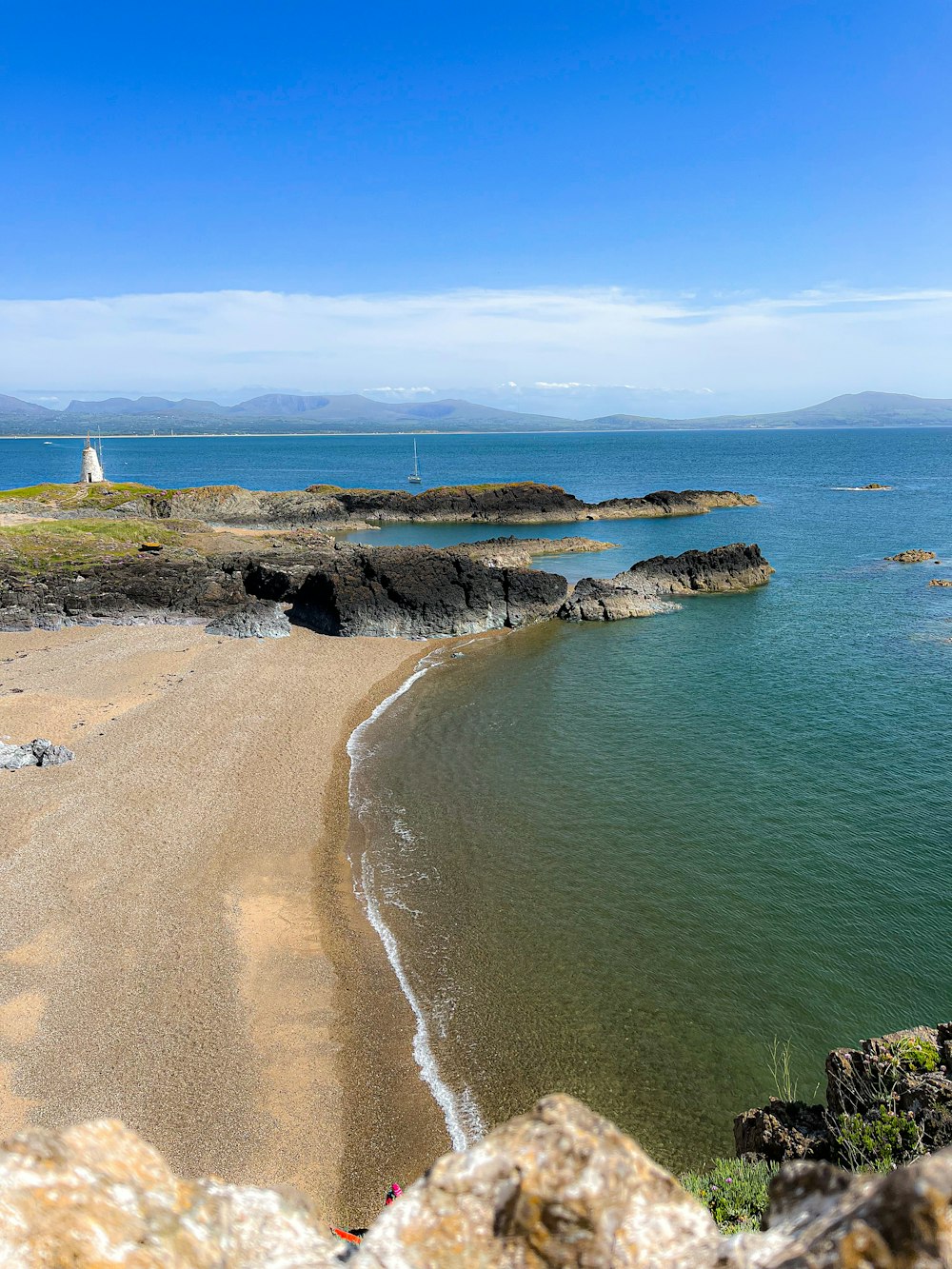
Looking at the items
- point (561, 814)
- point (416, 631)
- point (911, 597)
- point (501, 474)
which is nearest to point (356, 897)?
point (561, 814)

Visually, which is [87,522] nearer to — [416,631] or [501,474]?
[416,631]

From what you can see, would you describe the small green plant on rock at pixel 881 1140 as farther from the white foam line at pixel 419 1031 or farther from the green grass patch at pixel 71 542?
the green grass patch at pixel 71 542

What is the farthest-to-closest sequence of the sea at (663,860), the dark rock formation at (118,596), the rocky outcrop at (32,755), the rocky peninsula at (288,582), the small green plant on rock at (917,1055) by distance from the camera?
the dark rock formation at (118,596) < the rocky peninsula at (288,582) < the rocky outcrop at (32,755) < the sea at (663,860) < the small green plant on rock at (917,1055)

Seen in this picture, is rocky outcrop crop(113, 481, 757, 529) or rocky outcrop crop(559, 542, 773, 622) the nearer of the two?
rocky outcrop crop(559, 542, 773, 622)

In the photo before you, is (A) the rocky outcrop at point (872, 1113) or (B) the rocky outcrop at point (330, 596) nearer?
(A) the rocky outcrop at point (872, 1113)

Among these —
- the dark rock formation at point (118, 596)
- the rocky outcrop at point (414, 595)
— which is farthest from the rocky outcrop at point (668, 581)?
the dark rock formation at point (118, 596)

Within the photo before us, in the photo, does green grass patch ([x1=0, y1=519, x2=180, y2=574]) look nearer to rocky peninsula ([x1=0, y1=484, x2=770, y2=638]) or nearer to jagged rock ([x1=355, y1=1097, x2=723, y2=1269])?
rocky peninsula ([x1=0, y1=484, x2=770, y2=638])

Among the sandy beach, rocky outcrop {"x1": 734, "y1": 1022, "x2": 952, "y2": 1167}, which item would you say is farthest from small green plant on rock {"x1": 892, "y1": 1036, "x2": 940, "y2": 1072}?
the sandy beach
